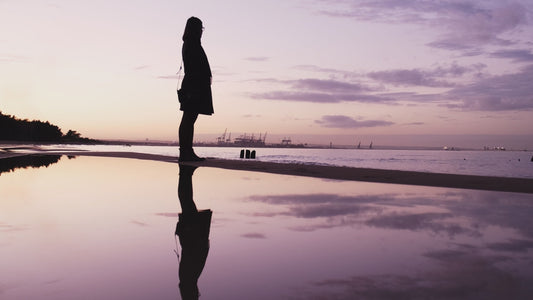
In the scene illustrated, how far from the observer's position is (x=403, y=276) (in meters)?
3.15

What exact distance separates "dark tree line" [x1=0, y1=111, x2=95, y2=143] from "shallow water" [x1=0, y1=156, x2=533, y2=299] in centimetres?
7741

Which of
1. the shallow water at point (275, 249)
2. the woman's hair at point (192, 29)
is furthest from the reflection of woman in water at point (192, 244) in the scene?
the woman's hair at point (192, 29)

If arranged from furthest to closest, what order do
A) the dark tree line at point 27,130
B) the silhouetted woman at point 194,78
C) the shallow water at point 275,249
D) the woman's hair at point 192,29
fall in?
the dark tree line at point 27,130
the silhouetted woman at point 194,78
the woman's hair at point 192,29
the shallow water at point 275,249

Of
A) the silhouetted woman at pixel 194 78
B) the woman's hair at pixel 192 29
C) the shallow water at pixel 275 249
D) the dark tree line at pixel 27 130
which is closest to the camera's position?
the shallow water at pixel 275 249

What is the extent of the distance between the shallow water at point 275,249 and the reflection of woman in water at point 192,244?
7 centimetres

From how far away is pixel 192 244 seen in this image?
13.4ft

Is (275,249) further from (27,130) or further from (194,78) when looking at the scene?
(27,130)

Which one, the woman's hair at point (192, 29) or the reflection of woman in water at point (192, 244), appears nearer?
the reflection of woman in water at point (192, 244)

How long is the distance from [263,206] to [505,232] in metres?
3.62

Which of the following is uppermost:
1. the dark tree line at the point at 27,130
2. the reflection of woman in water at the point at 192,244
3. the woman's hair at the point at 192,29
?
the woman's hair at the point at 192,29

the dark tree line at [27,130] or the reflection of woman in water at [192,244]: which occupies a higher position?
the dark tree line at [27,130]

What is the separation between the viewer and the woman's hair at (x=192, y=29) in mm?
17766

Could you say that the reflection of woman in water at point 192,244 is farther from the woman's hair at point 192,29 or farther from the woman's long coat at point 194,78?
the woman's hair at point 192,29

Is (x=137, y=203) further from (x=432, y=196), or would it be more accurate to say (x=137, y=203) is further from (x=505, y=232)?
(x=432, y=196)
